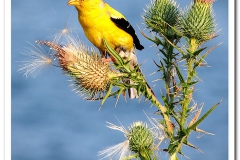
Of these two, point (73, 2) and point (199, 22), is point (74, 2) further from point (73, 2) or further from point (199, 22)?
point (199, 22)

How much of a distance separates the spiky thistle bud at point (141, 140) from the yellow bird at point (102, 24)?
1.50 ft

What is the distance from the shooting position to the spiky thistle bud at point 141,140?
3.14 metres

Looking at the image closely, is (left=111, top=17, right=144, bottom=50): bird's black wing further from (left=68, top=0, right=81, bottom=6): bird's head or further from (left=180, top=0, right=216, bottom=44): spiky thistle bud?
(left=180, top=0, right=216, bottom=44): spiky thistle bud

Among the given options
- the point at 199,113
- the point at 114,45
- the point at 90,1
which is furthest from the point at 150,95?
the point at 90,1

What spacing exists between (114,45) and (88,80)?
0.78 meters

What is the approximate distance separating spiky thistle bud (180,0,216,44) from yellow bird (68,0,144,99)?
Answer: 2.08 ft

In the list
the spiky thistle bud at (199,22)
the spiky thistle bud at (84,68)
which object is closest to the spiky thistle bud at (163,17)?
the spiky thistle bud at (199,22)

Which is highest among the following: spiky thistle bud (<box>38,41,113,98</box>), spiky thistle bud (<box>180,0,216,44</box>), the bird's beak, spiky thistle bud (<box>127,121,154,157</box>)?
the bird's beak

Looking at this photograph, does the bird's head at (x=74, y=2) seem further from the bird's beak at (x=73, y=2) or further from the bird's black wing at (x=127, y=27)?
the bird's black wing at (x=127, y=27)

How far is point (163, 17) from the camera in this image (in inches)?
131

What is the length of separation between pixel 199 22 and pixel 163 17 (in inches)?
12.3

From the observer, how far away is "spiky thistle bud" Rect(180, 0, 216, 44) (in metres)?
3.13

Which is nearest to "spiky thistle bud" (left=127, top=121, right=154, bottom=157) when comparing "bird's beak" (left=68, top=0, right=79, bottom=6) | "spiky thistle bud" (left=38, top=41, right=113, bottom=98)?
"spiky thistle bud" (left=38, top=41, right=113, bottom=98)

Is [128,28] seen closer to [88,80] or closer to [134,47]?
[134,47]
